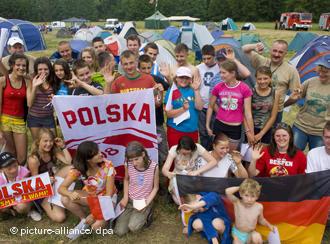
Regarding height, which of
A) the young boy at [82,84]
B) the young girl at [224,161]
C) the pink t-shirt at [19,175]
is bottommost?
the pink t-shirt at [19,175]

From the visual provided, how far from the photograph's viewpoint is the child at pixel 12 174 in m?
3.51

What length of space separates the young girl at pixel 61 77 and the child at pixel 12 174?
1.00m

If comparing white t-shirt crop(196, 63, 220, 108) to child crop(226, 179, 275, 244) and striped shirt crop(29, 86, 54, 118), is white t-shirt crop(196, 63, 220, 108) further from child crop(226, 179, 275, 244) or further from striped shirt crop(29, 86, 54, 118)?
striped shirt crop(29, 86, 54, 118)

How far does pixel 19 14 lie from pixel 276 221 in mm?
78419

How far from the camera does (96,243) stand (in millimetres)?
3361

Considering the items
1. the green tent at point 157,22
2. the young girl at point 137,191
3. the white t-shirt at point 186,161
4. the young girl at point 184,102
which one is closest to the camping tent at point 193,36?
the young girl at point 184,102

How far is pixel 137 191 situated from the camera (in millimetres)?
3623

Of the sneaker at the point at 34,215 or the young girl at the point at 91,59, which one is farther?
the young girl at the point at 91,59

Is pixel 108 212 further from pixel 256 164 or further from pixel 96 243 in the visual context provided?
pixel 256 164

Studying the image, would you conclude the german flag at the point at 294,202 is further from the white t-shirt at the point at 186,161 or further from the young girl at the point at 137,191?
the young girl at the point at 137,191

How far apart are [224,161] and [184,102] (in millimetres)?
855

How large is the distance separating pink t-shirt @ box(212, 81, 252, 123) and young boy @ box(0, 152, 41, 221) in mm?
2381

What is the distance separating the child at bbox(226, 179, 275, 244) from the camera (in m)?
2.99

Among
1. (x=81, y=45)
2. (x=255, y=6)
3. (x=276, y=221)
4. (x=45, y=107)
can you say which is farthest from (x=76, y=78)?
(x=255, y=6)
